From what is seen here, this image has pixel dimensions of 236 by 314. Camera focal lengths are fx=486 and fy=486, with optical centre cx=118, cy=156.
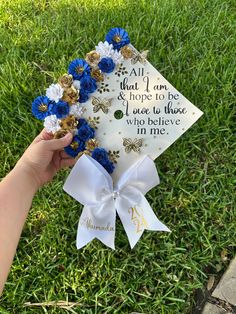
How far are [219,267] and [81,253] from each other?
1.49ft

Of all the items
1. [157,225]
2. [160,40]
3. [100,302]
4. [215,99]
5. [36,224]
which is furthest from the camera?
[160,40]

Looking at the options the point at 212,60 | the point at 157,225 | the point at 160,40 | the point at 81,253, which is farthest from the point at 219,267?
the point at 160,40

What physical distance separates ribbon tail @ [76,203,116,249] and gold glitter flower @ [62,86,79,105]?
32cm

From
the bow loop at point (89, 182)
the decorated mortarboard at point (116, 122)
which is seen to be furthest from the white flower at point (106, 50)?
the bow loop at point (89, 182)

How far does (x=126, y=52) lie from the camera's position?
1.45 metres

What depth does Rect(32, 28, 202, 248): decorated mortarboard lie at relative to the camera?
143 centimetres

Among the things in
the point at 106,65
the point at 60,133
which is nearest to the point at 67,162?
the point at 60,133

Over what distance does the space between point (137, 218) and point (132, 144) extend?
22 cm

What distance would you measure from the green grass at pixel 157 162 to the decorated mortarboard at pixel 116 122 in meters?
0.19

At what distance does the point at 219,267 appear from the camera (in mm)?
1582

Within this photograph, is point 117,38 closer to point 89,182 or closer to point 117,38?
point 117,38

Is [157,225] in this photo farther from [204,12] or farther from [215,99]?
[204,12]

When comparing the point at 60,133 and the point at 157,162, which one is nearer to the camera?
the point at 60,133

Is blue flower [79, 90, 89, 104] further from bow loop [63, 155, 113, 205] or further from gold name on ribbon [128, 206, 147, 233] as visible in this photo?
gold name on ribbon [128, 206, 147, 233]
